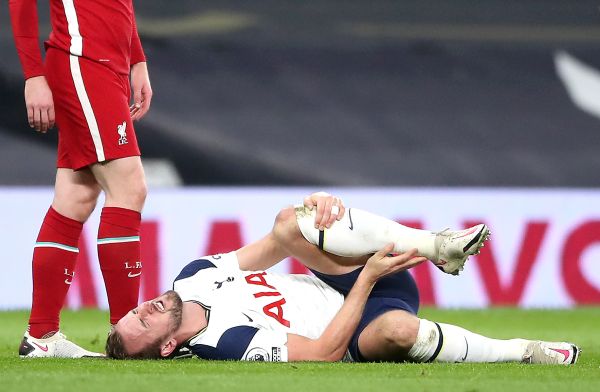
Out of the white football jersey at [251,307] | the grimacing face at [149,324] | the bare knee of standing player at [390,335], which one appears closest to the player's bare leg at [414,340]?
the bare knee of standing player at [390,335]

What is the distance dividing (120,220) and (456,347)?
4.15ft

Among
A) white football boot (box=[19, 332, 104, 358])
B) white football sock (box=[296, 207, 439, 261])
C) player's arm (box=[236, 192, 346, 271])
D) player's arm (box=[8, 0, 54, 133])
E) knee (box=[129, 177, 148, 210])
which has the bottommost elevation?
white football boot (box=[19, 332, 104, 358])

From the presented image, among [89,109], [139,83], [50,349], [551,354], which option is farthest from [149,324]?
[551,354]

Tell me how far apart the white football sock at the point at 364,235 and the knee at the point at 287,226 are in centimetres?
7

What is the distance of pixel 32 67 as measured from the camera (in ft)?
14.7

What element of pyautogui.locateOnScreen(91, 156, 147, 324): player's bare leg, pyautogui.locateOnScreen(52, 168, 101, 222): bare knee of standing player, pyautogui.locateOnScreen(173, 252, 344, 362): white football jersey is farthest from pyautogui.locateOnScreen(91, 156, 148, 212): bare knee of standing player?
pyautogui.locateOnScreen(173, 252, 344, 362): white football jersey

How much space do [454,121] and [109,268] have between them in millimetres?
4677

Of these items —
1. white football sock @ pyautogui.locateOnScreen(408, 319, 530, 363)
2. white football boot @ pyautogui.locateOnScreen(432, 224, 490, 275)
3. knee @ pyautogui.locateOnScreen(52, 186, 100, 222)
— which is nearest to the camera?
white football boot @ pyautogui.locateOnScreen(432, 224, 490, 275)

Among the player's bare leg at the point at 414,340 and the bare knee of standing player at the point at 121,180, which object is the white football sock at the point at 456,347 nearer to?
the player's bare leg at the point at 414,340

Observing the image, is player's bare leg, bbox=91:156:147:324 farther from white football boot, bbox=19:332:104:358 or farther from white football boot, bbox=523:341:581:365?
white football boot, bbox=523:341:581:365

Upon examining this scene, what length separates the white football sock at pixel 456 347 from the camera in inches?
169

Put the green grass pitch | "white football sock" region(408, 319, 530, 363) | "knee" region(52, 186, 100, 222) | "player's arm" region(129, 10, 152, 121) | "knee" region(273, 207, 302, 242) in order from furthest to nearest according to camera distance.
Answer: "player's arm" region(129, 10, 152, 121) < "knee" region(52, 186, 100, 222) < "knee" region(273, 207, 302, 242) < "white football sock" region(408, 319, 530, 363) < the green grass pitch

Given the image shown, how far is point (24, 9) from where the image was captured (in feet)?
14.8

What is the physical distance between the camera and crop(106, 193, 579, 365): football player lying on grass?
4238 mm
